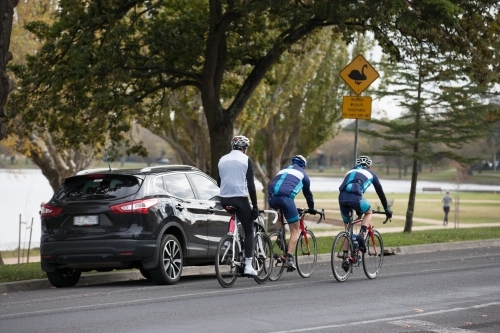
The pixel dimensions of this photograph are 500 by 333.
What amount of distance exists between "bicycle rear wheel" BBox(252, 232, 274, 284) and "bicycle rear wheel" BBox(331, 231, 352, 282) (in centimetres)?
89

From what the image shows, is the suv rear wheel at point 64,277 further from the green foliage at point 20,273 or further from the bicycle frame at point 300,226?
the bicycle frame at point 300,226

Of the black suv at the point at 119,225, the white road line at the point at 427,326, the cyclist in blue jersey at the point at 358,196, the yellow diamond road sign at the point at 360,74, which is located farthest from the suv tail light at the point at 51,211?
the yellow diamond road sign at the point at 360,74

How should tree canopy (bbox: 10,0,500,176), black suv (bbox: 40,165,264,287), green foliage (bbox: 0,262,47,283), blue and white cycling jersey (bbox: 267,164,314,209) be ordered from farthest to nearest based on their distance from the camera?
tree canopy (bbox: 10,0,500,176) < green foliage (bbox: 0,262,47,283) < blue and white cycling jersey (bbox: 267,164,314,209) < black suv (bbox: 40,165,264,287)

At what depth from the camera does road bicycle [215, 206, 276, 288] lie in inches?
523

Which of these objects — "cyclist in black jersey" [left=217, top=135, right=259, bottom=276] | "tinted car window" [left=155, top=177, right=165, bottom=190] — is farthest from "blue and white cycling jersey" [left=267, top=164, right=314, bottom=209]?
"tinted car window" [left=155, top=177, right=165, bottom=190]

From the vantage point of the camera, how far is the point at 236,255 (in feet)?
44.3

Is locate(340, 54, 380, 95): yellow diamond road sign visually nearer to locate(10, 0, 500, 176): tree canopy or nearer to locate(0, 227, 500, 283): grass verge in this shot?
locate(10, 0, 500, 176): tree canopy

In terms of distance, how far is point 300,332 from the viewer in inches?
370

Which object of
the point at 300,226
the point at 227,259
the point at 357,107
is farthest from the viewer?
the point at 357,107

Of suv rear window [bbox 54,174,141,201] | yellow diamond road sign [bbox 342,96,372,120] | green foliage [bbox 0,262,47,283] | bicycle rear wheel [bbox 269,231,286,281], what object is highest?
yellow diamond road sign [bbox 342,96,372,120]

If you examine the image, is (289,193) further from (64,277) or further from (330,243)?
(330,243)

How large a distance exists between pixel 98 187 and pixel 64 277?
151 cm

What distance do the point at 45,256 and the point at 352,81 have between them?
863cm

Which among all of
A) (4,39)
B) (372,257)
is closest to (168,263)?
(372,257)
